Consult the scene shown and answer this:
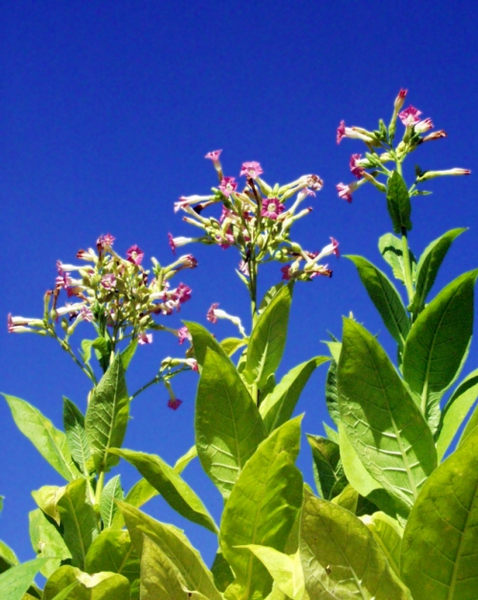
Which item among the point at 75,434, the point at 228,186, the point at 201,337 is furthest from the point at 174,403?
the point at 201,337

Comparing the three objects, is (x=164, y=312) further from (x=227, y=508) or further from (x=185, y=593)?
(x=185, y=593)

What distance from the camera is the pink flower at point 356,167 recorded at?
265 centimetres

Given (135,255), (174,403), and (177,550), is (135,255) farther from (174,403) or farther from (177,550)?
(177,550)

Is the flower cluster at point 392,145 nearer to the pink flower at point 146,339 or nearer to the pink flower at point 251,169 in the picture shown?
the pink flower at point 251,169

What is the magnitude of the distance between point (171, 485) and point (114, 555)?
1.19 ft

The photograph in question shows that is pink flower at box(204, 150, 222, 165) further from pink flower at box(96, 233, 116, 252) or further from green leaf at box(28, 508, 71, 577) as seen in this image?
green leaf at box(28, 508, 71, 577)

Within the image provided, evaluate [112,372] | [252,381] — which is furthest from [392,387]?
[112,372]

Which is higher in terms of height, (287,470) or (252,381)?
(252,381)

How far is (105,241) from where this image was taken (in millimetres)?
3637

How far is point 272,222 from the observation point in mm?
2936

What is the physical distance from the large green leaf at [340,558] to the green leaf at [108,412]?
1805 mm

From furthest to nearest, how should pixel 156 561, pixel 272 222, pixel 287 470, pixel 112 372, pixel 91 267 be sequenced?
pixel 91 267
pixel 272 222
pixel 112 372
pixel 287 470
pixel 156 561

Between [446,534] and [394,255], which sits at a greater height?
[394,255]

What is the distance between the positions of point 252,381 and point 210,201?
1158 millimetres
